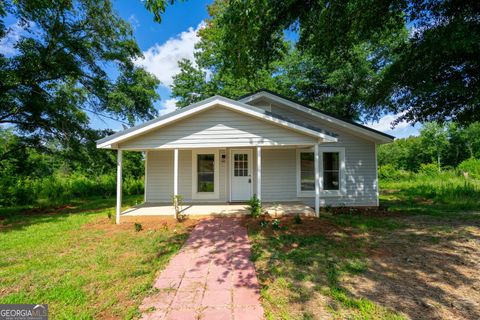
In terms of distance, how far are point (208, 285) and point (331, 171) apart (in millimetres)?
7505

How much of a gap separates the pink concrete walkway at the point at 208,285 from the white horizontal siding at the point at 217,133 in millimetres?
3239

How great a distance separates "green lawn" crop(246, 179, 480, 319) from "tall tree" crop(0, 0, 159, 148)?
379 inches

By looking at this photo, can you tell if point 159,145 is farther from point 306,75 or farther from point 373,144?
point 306,75

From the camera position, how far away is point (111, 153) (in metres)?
12.0

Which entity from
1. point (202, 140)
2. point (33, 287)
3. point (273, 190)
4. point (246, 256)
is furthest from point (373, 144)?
point (33, 287)

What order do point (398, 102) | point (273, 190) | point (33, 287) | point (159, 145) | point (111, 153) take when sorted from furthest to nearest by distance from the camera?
point (111, 153), point (273, 190), point (398, 102), point (159, 145), point (33, 287)

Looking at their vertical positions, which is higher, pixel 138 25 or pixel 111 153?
pixel 138 25

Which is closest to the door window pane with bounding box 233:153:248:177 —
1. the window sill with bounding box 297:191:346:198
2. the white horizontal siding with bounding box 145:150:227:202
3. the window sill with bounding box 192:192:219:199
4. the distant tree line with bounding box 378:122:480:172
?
the white horizontal siding with bounding box 145:150:227:202

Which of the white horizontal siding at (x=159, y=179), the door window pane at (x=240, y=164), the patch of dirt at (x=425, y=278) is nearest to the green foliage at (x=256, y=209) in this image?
the door window pane at (x=240, y=164)

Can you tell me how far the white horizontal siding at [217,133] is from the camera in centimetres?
727

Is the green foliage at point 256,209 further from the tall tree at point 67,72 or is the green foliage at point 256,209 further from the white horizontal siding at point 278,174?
the tall tree at point 67,72

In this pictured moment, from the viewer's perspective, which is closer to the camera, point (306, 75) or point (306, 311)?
point (306, 311)

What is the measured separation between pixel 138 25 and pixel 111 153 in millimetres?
6998

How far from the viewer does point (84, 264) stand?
412cm
